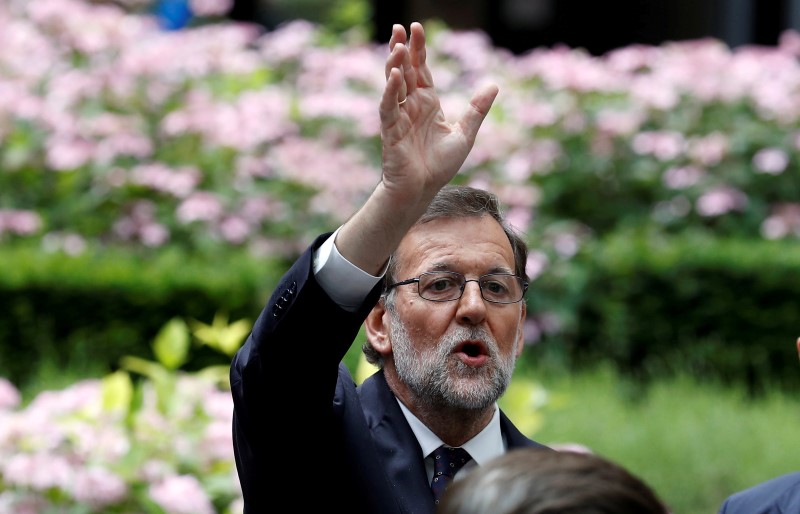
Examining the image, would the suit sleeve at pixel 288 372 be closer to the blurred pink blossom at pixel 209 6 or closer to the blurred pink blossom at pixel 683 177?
the blurred pink blossom at pixel 683 177

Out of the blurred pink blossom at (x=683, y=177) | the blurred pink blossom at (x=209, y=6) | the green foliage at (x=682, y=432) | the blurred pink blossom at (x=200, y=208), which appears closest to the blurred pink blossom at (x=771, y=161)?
the blurred pink blossom at (x=683, y=177)

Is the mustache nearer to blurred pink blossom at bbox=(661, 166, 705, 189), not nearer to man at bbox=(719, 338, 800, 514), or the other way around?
man at bbox=(719, 338, 800, 514)

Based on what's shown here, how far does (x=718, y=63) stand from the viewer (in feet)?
28.2

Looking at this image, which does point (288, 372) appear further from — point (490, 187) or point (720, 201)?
point (720, 201)

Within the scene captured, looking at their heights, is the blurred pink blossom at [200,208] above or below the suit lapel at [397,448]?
below

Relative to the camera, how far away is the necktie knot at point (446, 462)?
2490mm

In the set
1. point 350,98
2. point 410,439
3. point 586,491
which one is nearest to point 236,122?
point 350,98

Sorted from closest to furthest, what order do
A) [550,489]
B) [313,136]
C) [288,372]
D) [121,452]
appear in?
1. [550,489]
2. [288,372]
3. [121,452]
4. [313,136]

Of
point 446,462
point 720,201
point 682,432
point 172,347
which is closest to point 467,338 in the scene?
point 446,462

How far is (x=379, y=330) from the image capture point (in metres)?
2.70

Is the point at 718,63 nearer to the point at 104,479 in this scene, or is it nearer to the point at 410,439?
the point at 104,479

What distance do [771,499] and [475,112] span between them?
0.99 m

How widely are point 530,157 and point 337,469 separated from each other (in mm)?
5673

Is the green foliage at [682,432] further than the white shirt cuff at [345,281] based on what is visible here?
Yes
